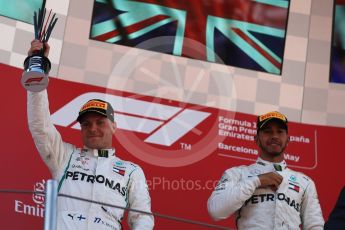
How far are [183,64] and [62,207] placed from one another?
1.40 m

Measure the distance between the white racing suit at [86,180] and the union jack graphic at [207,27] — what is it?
44.3 inches

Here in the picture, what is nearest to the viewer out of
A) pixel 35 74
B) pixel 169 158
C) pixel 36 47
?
pixel 35 74

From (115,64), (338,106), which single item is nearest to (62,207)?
(115,64)

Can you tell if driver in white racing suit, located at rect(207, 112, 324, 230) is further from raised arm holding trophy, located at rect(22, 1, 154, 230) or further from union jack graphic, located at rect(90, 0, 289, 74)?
union jack graphic, located at rect(90, 0, 289, 74)

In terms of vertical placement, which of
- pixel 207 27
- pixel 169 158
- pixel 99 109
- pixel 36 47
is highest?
pixel 207 27

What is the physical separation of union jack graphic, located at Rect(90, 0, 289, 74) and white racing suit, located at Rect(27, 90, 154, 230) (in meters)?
1.13

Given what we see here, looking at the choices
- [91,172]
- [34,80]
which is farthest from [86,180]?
[34,80]

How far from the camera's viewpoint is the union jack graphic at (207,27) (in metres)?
3.33

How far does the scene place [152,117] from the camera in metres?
3.22

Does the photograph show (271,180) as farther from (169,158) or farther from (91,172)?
(169,158)

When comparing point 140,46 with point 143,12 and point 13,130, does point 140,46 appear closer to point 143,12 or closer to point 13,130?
point 143,12

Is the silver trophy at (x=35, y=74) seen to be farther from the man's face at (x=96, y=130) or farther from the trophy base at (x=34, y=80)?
the man's face at (x=96, y=130)

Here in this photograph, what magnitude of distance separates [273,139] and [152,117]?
3.15 ft

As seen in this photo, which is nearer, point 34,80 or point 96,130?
point 34,80
